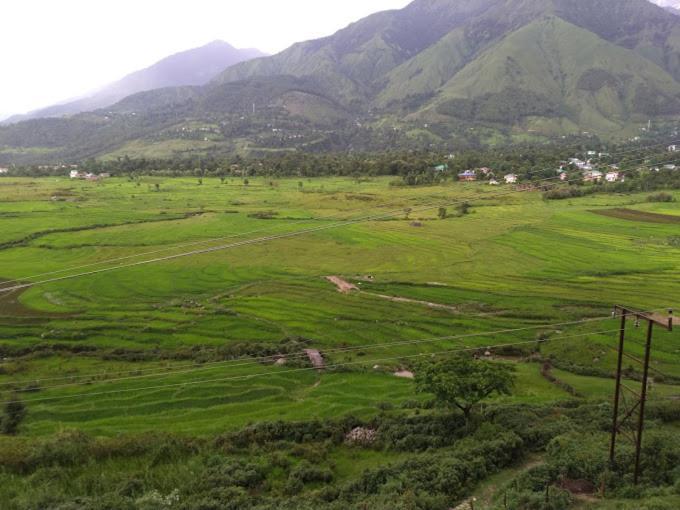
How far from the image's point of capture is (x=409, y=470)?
24703 millimetres

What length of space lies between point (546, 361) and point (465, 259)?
3018 centimetres

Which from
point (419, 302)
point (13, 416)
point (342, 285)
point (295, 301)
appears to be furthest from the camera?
point (342, 285)

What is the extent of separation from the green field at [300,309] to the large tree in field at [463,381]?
4680mm

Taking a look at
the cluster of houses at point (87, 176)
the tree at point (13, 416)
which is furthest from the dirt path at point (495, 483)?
the cluster of houses at point (87, 176)

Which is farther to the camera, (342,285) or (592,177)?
(592,177)

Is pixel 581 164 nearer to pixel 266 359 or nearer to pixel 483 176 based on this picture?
pixel 483 176

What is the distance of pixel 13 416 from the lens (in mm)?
34000

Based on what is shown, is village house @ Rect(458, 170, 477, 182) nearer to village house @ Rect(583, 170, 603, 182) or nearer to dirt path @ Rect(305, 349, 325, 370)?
village house @ Rect(583, 170, 603, 182)

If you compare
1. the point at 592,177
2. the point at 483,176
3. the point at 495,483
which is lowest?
the point at 495,483

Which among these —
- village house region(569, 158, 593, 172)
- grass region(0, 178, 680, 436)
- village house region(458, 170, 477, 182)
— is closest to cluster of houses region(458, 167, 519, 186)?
village house region(458, 170, 477, 182)

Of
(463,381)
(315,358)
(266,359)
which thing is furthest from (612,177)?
(463,381)

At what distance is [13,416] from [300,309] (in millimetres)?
26341

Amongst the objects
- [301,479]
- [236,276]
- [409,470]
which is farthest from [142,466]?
[236,276]

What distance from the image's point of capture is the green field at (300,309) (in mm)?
35812
